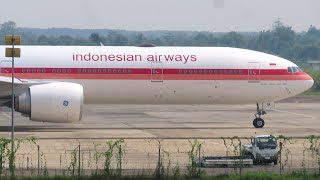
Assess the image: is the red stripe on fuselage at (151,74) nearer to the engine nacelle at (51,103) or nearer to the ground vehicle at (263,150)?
the engine nacelle at (51,103)

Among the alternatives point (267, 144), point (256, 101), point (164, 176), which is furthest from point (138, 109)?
point (164, 176)

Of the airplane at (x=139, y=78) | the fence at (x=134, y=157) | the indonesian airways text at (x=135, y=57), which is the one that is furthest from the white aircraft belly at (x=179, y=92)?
the fence at (x=134, y=157)

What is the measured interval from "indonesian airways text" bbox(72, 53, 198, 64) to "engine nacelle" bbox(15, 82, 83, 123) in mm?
2815

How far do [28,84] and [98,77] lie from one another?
3.65 m

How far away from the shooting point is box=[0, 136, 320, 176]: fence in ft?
100

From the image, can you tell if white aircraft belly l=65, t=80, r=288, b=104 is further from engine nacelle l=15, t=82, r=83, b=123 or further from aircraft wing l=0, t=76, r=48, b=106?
aircraft wing l=0, t=76, r=48, b=106

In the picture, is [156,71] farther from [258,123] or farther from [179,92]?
[258,123]

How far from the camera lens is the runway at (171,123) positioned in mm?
45375

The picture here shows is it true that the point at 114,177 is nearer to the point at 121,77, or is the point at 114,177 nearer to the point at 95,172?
the point at 95,172

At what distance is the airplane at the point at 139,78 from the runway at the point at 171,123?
1517mm

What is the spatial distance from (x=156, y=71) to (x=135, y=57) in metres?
1.32

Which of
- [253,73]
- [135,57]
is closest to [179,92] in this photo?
[135,57]

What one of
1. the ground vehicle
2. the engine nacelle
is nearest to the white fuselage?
the engine nacelle

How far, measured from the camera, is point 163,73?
47.2 meters
